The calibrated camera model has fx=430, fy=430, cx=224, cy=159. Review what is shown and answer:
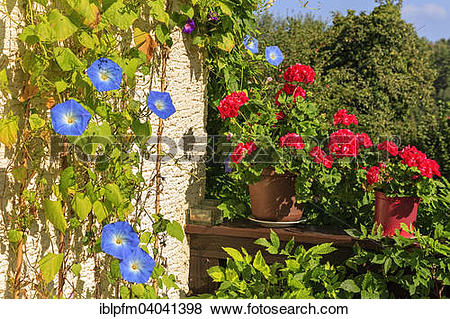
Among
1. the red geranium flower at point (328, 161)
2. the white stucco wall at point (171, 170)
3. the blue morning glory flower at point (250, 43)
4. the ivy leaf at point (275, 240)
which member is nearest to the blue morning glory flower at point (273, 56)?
the blue morning glory flower at point (250, 43)

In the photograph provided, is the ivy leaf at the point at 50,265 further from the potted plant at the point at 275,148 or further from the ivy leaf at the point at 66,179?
the potted plant at the point at 275,148

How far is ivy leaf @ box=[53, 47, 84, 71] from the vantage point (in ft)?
4.42

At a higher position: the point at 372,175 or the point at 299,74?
the point at 299,74

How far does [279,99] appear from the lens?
7.26 feet

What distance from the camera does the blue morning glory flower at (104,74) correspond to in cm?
137

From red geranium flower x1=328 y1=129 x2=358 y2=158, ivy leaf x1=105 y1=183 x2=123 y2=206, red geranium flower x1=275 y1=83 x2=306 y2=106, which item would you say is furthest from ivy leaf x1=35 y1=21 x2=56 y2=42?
red geranium flower x1=328 y1=129 x2=358 y2=158

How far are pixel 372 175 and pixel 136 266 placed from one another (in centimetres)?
112

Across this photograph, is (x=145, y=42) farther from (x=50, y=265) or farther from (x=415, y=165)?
(x=415, y=165)

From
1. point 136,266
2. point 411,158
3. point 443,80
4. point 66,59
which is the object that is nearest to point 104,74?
point 66,59

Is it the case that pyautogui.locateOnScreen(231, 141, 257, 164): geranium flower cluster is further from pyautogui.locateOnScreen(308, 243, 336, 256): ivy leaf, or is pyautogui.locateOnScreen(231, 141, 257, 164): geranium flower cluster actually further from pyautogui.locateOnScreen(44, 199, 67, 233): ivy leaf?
pyautogui.locateOnScreen(44, 199, 67, 233): ivy leaf

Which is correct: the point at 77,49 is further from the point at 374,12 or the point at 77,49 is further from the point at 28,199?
the point at 374,12

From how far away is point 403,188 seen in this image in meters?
1.90

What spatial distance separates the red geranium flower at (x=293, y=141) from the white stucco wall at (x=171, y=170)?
1.56 ft

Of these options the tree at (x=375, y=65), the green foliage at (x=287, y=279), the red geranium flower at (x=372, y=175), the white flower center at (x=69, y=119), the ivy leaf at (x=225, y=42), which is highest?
the tree at (x=375, y=65)
